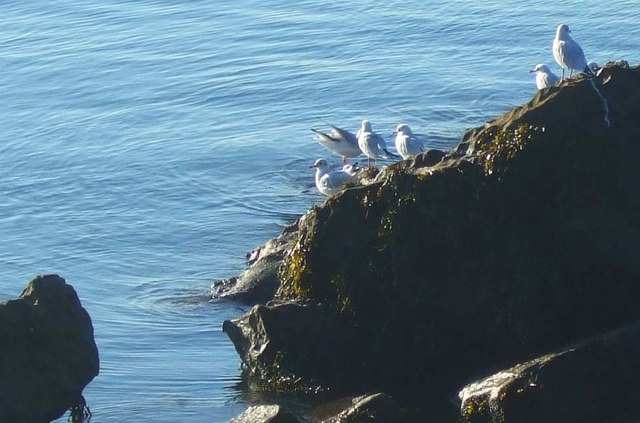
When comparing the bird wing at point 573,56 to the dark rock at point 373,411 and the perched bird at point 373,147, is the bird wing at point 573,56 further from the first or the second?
the dark rock at point 373,411

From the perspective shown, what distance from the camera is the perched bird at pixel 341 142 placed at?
19922mm

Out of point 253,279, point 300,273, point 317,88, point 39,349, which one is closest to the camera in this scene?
point 39,349

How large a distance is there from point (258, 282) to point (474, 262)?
3.88 metres

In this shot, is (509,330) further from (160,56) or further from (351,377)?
(160,56)

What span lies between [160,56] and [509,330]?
62.0ft

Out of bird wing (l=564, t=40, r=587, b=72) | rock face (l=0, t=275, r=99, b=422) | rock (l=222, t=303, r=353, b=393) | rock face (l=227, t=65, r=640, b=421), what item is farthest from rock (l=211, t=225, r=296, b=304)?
bird wing (l=564, t=40, r=587, b=72)

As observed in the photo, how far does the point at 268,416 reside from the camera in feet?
30.7

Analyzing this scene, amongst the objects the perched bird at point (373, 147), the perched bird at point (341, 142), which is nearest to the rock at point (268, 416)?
the perched bird at point (373, 147)

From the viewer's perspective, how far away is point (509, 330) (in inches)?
413

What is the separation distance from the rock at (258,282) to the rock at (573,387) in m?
4.30

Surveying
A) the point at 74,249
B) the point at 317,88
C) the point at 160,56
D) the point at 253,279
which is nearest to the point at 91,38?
the point at 160,56

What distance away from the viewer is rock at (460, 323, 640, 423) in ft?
31.0

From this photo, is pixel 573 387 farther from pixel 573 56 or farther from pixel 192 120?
pixel 192 120

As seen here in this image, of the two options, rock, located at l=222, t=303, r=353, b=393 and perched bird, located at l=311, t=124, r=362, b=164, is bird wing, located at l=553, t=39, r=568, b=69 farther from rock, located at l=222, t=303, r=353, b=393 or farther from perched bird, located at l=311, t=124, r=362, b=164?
rock, located at l=222, t=303, r=353, b=393
